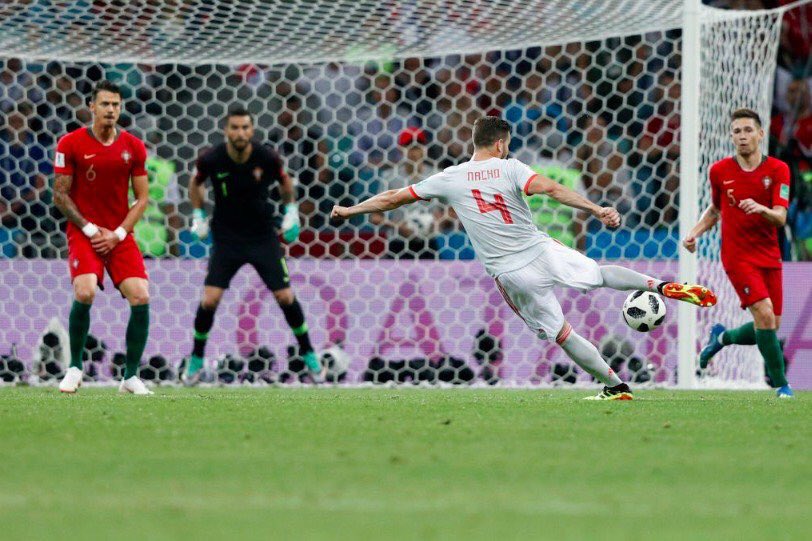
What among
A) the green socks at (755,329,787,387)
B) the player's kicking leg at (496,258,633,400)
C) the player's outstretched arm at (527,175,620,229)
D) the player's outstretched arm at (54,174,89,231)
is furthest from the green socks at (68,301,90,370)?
the green socks at (755,329,787,387)

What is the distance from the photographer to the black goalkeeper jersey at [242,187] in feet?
32.5

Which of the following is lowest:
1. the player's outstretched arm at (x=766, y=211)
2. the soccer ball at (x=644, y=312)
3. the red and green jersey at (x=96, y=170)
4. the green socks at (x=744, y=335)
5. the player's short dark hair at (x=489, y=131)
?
the green socks at (x=744, y=335)

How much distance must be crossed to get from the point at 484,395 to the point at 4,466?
467 cm

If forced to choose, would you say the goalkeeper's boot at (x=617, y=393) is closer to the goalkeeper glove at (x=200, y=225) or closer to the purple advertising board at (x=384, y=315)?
the purple advertising board at (x=384, y=315)

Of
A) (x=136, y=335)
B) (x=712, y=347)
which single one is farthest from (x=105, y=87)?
(x=712, y=347)

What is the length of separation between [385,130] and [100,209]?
4.30 metres

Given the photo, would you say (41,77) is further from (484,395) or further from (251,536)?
(251,536)

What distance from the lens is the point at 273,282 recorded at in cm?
990

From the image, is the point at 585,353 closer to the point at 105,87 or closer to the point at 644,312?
the point at 644,312

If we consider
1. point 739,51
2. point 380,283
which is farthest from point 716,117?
point 380,283

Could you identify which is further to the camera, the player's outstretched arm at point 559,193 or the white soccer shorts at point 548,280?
the white soccer shorts at point 548,280

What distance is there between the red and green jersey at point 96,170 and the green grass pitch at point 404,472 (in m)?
1.66

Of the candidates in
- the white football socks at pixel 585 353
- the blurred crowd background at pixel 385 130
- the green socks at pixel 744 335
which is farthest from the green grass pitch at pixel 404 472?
the blurred crowd background at pixel 385 130

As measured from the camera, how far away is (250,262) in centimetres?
993
